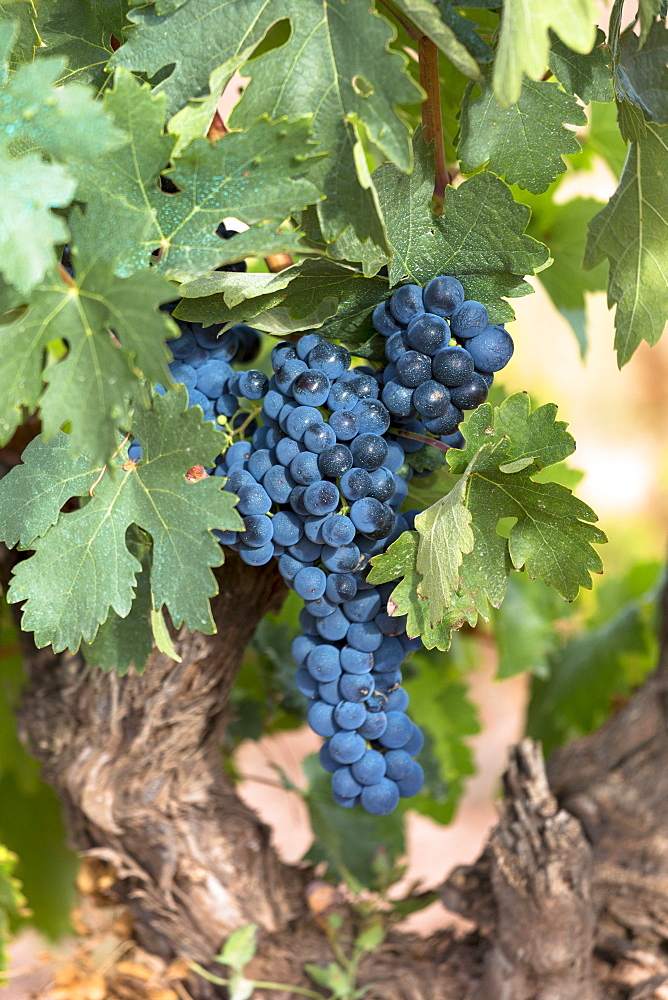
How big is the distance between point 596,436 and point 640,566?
1618 millimetres

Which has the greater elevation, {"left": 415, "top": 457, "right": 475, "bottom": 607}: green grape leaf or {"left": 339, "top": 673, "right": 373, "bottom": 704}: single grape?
{"left": 415, "top": 457, "right": 475, "bottom": 607}: green grape leaf

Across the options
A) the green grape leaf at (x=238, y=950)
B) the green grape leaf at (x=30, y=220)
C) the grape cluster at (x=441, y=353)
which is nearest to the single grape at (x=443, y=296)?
the grape cluster at (x=441, y=353)

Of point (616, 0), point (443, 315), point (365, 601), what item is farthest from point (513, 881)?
point (616, 0)

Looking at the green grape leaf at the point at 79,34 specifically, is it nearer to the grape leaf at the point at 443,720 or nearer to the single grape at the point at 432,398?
the single grape at the point at 432,398

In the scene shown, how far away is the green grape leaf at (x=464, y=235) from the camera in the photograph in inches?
18.9

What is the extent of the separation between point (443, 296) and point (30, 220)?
0.23m

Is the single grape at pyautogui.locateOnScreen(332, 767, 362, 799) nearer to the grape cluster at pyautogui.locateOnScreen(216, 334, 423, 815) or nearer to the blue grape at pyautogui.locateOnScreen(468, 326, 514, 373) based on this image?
the grape cluster at pyautogui.locateOnScreen(216, 334, 423, 815)

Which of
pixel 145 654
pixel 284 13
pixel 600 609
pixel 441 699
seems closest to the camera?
pixel 284 13

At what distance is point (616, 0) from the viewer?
1.62 ft

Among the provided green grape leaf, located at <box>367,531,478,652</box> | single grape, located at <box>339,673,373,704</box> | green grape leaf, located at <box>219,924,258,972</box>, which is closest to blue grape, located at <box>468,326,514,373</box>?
green grape leaf, located at <box>367,531,478,652</box>

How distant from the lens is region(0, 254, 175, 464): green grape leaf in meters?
0.38

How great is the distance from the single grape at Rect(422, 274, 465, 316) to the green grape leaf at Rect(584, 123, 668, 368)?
13 cm

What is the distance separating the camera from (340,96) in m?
0.43

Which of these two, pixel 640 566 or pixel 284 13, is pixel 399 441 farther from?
pixel 640 566
